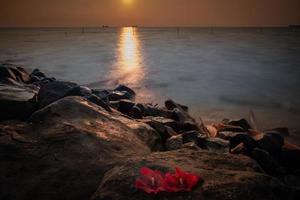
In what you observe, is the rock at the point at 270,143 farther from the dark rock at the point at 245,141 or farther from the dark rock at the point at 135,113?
the dark rock at the point at 135,113

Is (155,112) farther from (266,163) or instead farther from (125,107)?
(266,163)

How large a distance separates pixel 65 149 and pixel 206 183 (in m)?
1.83

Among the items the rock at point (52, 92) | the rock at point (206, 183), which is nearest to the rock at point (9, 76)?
the rock at point (52, 92)

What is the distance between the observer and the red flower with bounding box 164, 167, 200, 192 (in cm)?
233

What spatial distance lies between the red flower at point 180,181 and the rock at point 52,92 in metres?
4.09

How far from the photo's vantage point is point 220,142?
15.7 feet

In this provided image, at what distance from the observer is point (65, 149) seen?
3.43 meters

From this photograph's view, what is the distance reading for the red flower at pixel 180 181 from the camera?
2333 millimetres

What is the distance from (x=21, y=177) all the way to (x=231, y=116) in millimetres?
7182

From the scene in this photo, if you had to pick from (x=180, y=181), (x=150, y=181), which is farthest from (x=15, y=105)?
(x=180, y=181)

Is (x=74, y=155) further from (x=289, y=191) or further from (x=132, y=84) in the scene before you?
(x=132, y=84)

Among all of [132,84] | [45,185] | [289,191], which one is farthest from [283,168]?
[132,84]

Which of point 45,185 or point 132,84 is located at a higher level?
point 45,185

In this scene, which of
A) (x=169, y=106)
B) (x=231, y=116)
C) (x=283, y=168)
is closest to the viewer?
(x=283, y=168)
